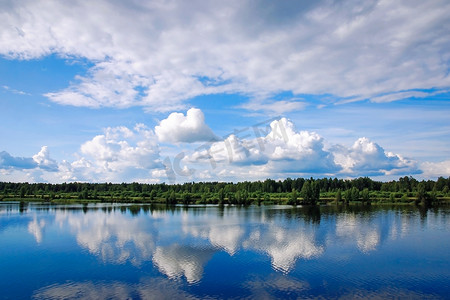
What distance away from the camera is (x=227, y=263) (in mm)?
32188

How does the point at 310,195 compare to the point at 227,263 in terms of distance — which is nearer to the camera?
the point at 227,263

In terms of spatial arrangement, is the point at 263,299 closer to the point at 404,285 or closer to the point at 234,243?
the point at 404,285

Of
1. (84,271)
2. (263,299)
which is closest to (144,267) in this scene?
(84,271)

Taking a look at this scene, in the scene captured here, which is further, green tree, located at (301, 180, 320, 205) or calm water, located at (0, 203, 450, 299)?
green tree, located at (301, 180, 320, 205)

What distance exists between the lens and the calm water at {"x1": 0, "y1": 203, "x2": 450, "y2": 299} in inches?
976

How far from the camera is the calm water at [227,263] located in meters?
24.8

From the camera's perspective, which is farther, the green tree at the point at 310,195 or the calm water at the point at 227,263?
the green tree at the point at 310,195

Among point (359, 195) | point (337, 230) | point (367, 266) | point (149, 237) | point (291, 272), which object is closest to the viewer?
point (291, 272)

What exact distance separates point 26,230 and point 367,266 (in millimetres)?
52194

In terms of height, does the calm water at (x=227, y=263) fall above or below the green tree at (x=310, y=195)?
below

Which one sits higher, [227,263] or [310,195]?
[310,195]

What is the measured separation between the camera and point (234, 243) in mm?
41531

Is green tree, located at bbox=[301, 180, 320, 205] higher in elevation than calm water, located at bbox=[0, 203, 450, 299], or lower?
higher

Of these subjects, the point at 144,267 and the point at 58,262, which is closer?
the point at 144,267
